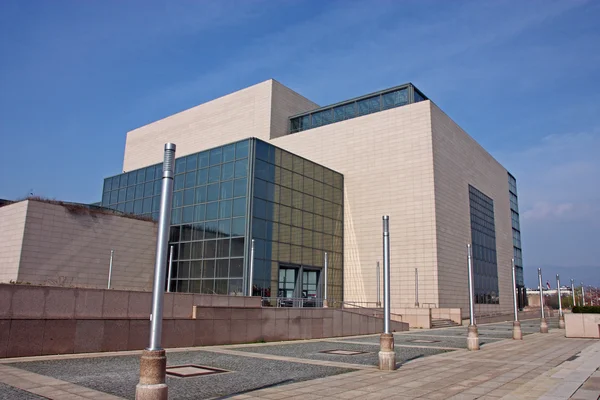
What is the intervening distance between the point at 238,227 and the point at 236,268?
3.22 metres

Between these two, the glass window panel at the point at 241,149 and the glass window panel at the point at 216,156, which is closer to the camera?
the glass window panel at the point at 241,149

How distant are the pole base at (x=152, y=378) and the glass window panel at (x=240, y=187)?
30384 mm

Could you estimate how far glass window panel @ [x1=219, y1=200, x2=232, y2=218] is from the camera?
38.3m

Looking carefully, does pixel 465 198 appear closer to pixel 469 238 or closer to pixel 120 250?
pixel 469 238

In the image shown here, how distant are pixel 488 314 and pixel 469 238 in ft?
30.9

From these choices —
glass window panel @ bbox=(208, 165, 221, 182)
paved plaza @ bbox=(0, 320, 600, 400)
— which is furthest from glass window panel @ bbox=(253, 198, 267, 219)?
paved plaza @ bbox=(0, 320, 600, 400)

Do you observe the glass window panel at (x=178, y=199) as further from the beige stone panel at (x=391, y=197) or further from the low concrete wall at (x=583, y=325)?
the low concrete wall at (x=583, y=325)

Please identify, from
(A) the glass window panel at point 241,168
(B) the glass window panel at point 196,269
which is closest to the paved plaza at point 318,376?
(B) the glass window panel at point 196,269

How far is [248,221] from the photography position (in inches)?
1447

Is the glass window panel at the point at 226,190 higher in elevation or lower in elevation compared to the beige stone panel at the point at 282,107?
lower

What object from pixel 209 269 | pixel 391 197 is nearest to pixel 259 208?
pixel 209 269

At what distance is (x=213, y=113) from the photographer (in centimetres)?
6344

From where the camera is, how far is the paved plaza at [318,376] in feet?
32.8

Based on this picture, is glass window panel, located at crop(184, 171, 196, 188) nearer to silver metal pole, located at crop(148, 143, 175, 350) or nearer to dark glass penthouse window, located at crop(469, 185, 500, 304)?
dark glass penthouse window, located at crop(469, 185, 500, 304)
